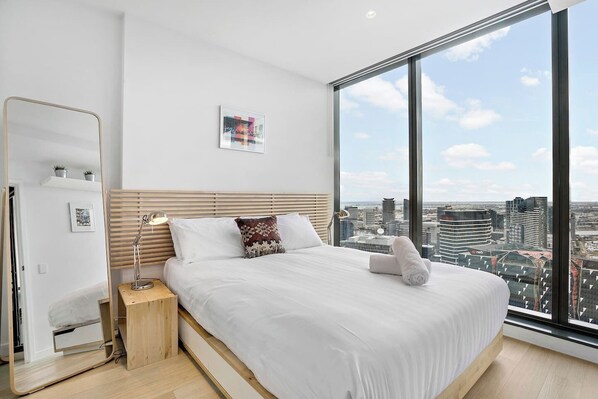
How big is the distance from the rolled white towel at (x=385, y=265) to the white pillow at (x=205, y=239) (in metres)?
1.23

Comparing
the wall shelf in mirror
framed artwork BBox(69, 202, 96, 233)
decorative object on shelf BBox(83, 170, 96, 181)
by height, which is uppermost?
decorative object on shelf BBox(83, 170, 96, 181)

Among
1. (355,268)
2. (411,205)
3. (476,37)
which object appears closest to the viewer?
(355,268)

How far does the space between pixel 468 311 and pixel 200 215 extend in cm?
240

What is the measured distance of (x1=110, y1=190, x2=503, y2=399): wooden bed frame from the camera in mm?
1454

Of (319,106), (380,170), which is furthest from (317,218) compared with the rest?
(319,106)

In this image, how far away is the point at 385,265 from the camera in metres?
1.96

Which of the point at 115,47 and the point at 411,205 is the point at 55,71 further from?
the point at 411,205

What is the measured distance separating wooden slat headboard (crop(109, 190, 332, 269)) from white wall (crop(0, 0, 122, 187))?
271mm

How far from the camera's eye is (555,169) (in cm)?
232

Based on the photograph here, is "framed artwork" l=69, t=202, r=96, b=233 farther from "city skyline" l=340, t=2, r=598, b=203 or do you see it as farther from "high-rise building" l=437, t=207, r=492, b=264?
"high-rise building" l=437, t=207, r=492, b=264

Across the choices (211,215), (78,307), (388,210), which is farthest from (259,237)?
(388,210)

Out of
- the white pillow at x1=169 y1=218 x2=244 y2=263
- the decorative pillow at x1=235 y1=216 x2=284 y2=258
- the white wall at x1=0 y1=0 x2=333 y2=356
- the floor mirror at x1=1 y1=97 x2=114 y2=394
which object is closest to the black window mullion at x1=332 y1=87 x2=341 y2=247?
the white wall at x1=0 y1=0 x2=333 y2=356

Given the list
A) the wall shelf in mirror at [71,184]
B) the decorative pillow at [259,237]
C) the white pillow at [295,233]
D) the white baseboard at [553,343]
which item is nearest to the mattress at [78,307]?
the wall shelf in mirror at [71,184]

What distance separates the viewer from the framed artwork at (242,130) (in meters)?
3.16
